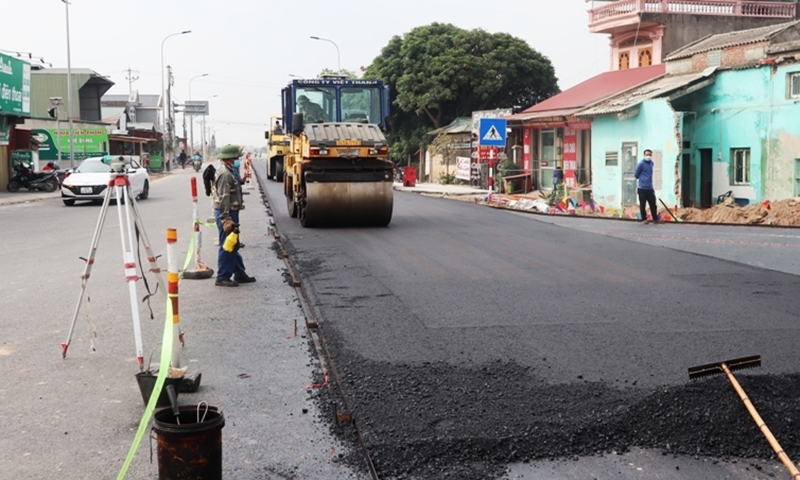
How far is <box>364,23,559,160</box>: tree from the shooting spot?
4731cm

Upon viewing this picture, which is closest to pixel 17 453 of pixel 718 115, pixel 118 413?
pixel 118 413

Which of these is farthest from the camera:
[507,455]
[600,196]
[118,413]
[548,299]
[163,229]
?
[600,196]

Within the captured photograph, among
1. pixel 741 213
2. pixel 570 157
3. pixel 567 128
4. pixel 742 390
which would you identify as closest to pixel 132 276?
Result: pixel 742 390

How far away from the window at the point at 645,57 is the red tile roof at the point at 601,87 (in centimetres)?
115

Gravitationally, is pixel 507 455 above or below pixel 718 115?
below

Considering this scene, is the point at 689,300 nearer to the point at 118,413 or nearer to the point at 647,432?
the point at 647,432

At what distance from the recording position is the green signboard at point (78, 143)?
4847cm

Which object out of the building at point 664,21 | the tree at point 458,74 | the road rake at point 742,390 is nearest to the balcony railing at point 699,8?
the building at point 664,21

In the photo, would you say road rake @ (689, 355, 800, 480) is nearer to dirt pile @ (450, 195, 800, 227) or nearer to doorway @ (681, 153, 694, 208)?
dirt pile @ (450, 195, 800, 227)

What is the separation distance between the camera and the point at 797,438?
203 inches

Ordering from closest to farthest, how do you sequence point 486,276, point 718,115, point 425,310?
point 425,310 → point 486,276 → point 718,115

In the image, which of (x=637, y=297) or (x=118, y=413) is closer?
(x=118, y=413)

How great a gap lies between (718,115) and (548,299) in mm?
17166

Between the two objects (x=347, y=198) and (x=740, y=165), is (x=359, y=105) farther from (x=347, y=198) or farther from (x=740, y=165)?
(x=740, y=165)
